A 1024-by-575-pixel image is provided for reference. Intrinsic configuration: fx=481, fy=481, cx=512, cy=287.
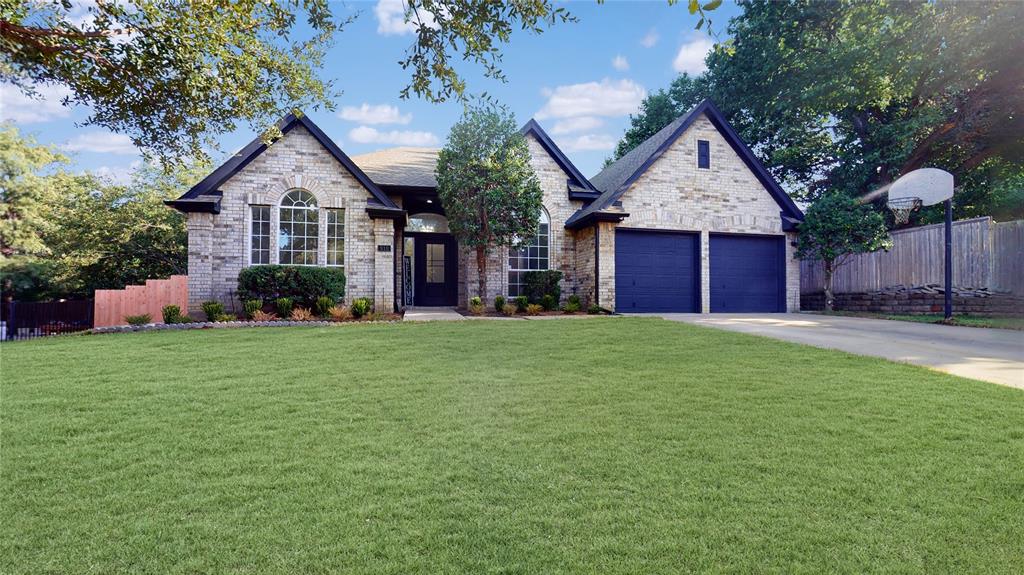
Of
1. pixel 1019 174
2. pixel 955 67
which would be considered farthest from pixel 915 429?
pixel 1019 174

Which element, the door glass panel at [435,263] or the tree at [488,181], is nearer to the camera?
the tree at [488,181]

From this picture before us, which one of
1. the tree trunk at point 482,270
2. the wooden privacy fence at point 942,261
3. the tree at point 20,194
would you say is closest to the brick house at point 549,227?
the tree trunk at point 482,270

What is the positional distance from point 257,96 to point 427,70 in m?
4.59

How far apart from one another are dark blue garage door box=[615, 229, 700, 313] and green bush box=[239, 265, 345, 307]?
863cm

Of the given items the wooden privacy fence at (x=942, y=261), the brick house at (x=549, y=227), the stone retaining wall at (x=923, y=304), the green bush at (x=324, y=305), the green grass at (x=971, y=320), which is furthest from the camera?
the brick house at (x=549, y=227)

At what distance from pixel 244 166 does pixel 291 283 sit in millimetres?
3762

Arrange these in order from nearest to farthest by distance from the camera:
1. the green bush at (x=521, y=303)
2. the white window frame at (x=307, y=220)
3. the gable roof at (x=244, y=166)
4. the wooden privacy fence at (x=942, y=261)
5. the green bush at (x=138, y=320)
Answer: the green bush at (x=138, y=320)
the wooden privacy fence at (x=942, y=261)
the gable roof at (x=244, y=166)
the white window frame at (x=307, y=220)
the green bush at (x=521, y=303)

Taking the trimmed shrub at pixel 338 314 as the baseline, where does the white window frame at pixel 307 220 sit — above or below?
above

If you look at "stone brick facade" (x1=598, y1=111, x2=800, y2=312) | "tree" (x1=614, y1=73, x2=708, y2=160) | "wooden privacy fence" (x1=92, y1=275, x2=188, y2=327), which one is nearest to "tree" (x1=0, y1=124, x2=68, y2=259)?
"wooden privacy fence" (x1=92, y1=275, x2=188, y2=327)

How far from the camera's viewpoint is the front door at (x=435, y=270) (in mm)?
17703

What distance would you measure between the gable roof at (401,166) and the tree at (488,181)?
4.87ft

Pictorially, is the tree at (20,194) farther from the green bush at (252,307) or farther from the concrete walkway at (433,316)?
the concrete walkway at (433,316)

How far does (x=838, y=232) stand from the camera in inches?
580

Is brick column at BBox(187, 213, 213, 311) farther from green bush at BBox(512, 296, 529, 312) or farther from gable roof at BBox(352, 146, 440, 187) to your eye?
green bush at BBox(512, 296, 529, 312)
